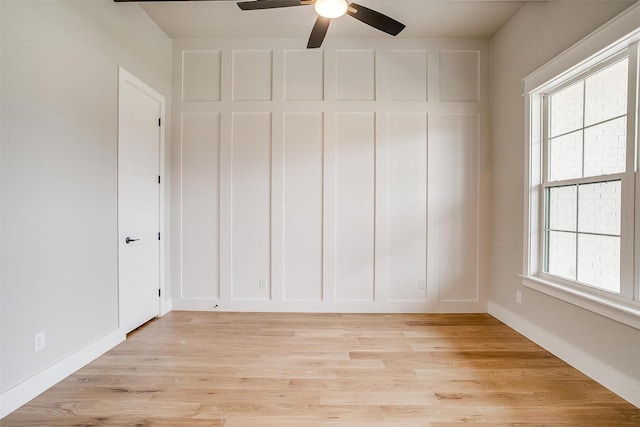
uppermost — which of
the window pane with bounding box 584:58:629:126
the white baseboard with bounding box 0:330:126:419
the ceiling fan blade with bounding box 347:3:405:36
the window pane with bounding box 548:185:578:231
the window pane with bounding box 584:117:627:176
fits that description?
the ceiling fan blade with bounding box 347:3:405:36

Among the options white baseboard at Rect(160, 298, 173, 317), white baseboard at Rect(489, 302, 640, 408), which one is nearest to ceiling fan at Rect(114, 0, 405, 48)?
white baseboard at Rect(489, 302, 640, 408)

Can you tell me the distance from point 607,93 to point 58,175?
12.4 ft

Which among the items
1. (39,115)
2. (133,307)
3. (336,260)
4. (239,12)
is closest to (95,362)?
(133,307)

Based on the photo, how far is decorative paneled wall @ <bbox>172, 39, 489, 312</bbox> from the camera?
3.17m

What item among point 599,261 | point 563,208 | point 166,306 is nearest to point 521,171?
point 563,208

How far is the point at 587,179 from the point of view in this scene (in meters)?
2.07

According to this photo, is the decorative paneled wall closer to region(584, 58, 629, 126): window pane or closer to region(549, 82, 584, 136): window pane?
region(549, 82, 584, 136): window pane

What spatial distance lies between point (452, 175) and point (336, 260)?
162cm

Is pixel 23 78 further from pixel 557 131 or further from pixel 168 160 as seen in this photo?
pixel 557 131

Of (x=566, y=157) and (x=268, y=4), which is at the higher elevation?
(x=268, y=4)

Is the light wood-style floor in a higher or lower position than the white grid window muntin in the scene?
lower

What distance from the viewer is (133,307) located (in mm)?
2646

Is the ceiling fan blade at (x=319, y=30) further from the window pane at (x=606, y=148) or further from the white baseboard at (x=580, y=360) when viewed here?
the white baseboard at (x=580, y=360)

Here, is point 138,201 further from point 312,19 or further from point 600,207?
point 600,207
